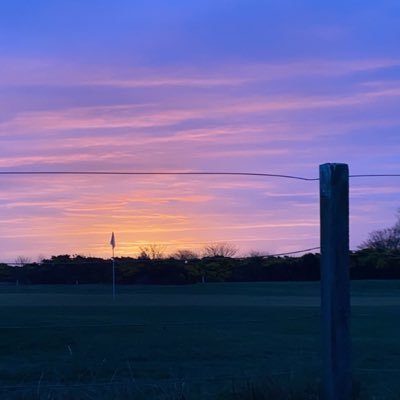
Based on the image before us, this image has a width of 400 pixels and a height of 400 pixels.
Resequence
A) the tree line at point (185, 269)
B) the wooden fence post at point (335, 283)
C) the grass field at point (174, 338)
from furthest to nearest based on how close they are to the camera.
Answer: the tree line at point (185, 269) → the grass field at point (174, 338) → the wooden fence post at point (335, 283)

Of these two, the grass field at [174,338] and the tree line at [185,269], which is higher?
the tree line at [185,269]

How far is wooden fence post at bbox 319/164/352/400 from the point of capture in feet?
19.9

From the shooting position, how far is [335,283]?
613cm

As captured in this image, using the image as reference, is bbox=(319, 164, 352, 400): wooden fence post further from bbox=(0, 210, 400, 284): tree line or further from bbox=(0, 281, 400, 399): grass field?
bbox=(0, 210, 400, 284): tree line

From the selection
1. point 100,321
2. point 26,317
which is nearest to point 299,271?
point 100,321

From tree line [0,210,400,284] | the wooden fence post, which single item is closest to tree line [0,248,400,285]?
tree line [0,210,400,284]

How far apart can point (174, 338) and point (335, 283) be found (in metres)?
15.6

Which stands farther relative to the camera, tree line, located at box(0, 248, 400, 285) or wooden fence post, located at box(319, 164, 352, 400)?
tree line, located at box(0, 248, 400, 285)

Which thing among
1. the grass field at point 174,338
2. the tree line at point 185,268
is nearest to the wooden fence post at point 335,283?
Answer: the grass field at point 174,338

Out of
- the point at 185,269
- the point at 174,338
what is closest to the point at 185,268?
the point at 185,269

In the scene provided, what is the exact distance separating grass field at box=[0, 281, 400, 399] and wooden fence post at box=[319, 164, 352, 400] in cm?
94

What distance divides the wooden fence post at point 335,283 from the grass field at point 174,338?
937 millimetres

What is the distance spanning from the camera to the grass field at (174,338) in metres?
12.5

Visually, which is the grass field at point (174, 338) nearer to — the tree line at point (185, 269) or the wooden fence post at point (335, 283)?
the wooden fence post at point (335, 283)
